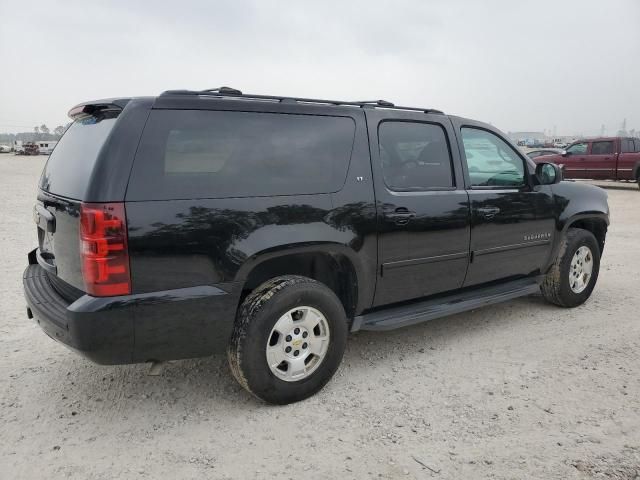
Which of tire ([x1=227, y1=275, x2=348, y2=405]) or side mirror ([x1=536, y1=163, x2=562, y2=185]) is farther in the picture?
side mirror ([x1=536, y1=163, x2=562, y2=185])

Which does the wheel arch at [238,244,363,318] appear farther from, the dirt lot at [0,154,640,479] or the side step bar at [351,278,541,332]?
the dirt lot at [0,154,640,479]

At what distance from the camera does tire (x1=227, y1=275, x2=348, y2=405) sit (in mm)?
2947

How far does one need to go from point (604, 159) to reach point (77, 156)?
1857 cm

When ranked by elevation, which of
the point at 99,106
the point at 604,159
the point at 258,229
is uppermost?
the point at 99,106

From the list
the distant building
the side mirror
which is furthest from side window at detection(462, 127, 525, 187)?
the distant building

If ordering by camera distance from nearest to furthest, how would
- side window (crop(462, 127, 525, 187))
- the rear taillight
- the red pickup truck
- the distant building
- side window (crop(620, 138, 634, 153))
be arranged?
the rear taillight
side window (crop(462, 127, 525, 187))
the red pickup truck
side window (crop(620, 138, 634, 153))
the distant building

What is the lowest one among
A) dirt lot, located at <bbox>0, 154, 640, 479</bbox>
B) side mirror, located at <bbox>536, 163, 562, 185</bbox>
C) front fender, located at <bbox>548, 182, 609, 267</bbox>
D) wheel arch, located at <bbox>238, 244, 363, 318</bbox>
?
dirt lot, located at <bbox>0, 154, 640, 479</bbox>

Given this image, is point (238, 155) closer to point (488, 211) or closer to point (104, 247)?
point (104, 247)

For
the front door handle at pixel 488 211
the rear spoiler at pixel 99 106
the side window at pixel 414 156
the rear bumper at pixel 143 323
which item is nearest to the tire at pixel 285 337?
the rear bumper at pixel 143 323

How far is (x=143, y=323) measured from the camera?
265 centimetres

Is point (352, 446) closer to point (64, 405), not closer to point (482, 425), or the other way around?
point (482, 425)

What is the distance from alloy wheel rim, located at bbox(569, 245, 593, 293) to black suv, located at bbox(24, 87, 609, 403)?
1.12 meters

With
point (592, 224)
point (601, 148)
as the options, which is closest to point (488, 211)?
point (592, 224)

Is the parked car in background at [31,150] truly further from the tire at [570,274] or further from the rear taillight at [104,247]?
the rear taillight at [104,247]
